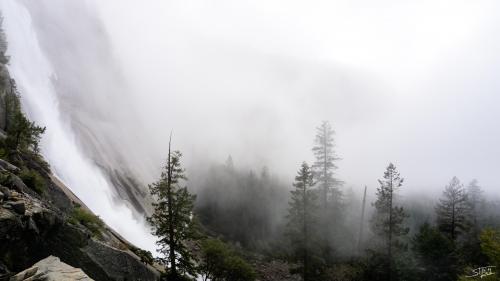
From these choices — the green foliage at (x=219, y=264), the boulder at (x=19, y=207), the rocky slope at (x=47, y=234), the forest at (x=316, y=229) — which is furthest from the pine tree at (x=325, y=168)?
the boulder at (x=19, y=207)

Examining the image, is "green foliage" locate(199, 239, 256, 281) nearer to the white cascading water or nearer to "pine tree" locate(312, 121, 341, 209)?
the white cascading water

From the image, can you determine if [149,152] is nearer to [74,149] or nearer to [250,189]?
[250,189]

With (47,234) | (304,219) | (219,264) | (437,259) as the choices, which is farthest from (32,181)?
(437,259)

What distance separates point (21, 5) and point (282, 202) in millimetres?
51080

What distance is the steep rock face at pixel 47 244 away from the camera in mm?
14359

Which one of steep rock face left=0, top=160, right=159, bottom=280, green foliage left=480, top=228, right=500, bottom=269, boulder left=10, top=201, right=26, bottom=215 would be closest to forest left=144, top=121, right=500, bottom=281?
green foliage left=480, top=228, right=500, bottom=269

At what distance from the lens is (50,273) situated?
12.6 meters

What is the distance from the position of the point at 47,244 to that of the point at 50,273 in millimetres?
4160

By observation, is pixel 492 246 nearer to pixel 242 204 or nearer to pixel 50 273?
pixel 50 273

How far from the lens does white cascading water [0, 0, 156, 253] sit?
111 feet

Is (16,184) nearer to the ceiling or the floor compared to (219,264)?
nearer to the ceiling

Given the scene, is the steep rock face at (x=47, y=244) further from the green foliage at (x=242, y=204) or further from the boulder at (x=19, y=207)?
the green foliage at (x=242, y=204)

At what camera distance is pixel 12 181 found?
1736 centimetres

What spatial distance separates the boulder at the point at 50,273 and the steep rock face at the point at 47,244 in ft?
3.14
